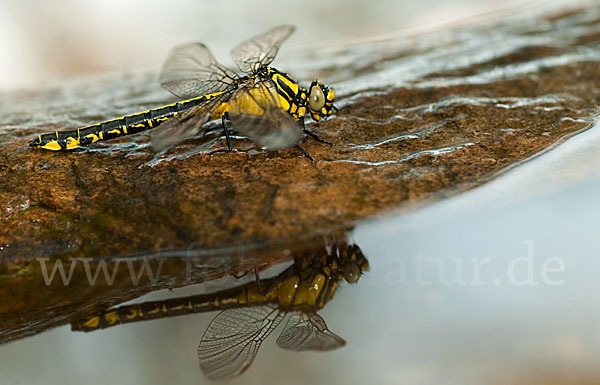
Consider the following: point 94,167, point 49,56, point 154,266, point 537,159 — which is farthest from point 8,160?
point 49,56

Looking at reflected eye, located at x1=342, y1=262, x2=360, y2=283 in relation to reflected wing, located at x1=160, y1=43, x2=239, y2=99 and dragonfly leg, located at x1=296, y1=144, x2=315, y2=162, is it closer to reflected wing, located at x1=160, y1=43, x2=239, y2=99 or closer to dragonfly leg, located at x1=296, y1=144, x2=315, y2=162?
dragonfly leg, located at x1=296, y1=144, x2=315, y2=162

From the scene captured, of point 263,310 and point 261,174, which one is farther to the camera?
point 261,174

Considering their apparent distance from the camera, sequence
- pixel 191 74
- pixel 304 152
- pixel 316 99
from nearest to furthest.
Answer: pixel 304 152 < pixel 316 99 < pixel 191 74

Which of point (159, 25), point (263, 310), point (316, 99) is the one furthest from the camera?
point (159, 25)

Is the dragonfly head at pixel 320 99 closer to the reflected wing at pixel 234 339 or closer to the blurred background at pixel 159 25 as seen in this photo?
the reflected wing at pixel 234 339

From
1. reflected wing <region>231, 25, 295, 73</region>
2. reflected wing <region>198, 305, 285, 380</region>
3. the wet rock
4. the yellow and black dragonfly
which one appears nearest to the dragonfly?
reflected wing <region>231, 25, 295, 73</region>

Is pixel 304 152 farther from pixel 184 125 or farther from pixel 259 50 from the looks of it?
pixel 259 50

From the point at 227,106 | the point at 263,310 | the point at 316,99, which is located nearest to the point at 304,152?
the point at 316,99

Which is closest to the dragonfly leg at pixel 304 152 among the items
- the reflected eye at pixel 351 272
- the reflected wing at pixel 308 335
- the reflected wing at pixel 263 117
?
the reflected wing at pixel 263 117
